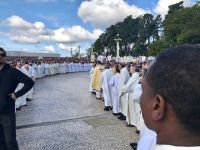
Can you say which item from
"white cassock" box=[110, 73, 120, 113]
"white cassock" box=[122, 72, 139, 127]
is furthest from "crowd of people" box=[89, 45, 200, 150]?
"white cassock" box=[110, 73, 120, 113]

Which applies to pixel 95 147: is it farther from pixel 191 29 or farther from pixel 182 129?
pixel 191 29

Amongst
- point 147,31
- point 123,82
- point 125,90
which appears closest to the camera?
point 125,90

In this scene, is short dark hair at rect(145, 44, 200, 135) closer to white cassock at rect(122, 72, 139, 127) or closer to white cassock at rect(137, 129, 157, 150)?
white cassock at rect(137, 129, 157, 150)

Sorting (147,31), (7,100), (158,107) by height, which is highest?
(147,31)

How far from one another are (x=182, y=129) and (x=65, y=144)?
640cm

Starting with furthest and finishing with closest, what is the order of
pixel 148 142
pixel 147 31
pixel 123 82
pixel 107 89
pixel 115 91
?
pixel 147 31 < pixel 107 89 < pixel 115 91 < pixel 123 82 < pixel 148 142

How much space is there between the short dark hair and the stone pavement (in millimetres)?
6063

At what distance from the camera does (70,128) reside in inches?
351

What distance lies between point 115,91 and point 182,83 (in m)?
10.3

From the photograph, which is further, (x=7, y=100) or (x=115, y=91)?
(x=115, y=91)

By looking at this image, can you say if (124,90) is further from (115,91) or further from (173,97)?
(173,97)

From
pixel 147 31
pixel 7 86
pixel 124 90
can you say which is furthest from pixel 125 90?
pixel 147 31

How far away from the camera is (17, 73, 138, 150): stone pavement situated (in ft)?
24.3

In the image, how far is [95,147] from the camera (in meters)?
7.21
